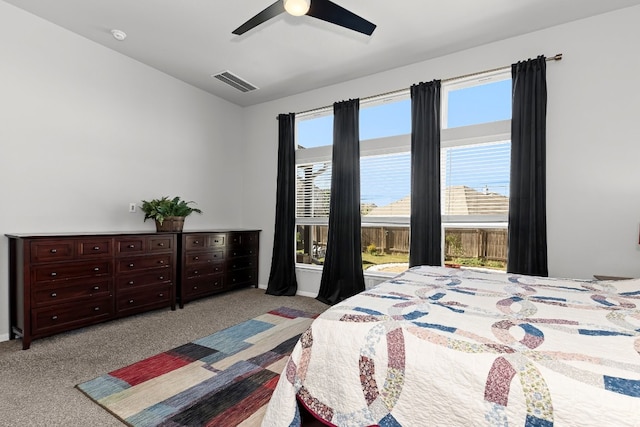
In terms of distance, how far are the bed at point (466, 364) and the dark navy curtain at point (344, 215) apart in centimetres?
237

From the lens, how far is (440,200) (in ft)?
11.5

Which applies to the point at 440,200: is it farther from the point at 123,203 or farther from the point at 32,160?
the point at 32,160

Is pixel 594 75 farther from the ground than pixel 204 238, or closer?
farther from the ground

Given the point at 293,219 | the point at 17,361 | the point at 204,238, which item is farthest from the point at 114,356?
the point at 293,219

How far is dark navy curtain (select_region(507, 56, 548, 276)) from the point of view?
3.00 metres

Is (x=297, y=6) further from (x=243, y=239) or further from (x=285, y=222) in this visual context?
(x=243, y=239)

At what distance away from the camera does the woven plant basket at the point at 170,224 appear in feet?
12.5

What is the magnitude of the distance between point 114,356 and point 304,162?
3183 millimetres

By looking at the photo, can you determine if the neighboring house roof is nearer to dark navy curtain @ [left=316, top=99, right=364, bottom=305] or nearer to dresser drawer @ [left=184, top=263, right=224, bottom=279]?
dark navy curtain @ [left=316, top=99, right=364, bottom=305]

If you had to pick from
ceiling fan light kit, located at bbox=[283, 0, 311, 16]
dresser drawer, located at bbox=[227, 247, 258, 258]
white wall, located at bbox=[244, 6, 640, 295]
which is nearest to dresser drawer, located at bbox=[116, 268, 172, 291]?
dresser drawer, located at bbox=[227, 247, 258, 258]

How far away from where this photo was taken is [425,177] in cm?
359

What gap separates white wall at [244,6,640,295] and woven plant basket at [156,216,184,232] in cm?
389

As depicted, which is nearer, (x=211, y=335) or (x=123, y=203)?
(x=211, y=335)

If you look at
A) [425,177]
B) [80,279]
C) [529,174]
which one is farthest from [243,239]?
[529,174]
